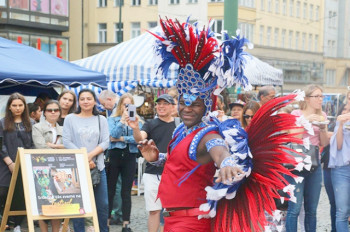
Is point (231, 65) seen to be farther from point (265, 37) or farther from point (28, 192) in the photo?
point (265, 37)

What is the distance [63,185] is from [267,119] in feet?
12.4

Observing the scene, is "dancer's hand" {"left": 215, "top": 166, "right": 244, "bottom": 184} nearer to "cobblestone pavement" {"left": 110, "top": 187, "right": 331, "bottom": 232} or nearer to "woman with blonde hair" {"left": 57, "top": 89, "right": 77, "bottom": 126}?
"woman with blonde hair" {"left": 57, "top": 89, "right": 77, "bottom": 126}

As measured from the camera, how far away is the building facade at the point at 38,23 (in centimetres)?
3854

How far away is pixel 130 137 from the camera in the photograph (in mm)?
8992

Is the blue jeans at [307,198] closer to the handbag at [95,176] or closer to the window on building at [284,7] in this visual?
the handbag at [95,176]

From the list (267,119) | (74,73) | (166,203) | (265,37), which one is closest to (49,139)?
(74,73)

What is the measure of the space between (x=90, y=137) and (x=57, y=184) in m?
0.78

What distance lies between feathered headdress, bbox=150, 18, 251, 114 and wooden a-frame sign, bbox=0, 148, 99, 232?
3.16 m

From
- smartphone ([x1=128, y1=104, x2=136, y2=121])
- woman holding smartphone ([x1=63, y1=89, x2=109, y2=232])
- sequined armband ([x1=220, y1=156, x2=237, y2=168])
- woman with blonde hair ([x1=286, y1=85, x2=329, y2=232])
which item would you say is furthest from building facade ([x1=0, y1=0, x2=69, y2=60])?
sequined armband ([x1=220, y1=156, x2=237, y2=168])

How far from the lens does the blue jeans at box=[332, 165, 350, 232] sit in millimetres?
7484

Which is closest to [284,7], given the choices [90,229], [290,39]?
[290,39]

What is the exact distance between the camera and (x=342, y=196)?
24.6ft

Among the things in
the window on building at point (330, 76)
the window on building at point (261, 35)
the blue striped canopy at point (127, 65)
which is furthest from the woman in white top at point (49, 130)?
the window on building at point (330, 76)

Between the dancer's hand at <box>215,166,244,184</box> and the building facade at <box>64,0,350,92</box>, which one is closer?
the dancer's hand at <box>215,166,244,184</box>
